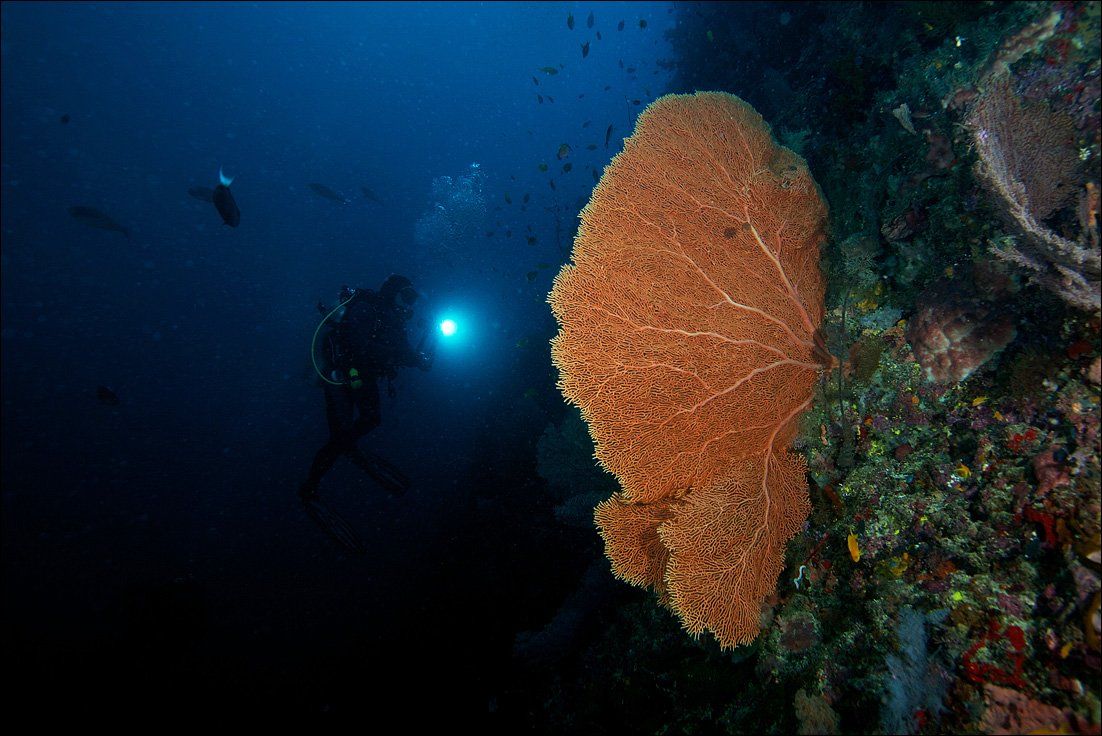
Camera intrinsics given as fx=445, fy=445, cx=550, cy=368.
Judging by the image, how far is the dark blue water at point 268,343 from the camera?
1251cm

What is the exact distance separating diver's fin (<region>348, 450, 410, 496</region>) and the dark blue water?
7.91 feet

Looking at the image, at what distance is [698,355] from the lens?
3490 millimetres

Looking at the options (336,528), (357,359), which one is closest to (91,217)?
(357,359)

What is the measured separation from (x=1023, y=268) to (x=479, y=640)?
10432 millimetres

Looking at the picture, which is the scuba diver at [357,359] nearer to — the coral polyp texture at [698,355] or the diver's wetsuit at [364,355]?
the diver's wetsuit at [364,355]

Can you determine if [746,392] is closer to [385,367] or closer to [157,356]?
[385,367]

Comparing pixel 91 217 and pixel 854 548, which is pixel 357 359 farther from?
pixel 91 217

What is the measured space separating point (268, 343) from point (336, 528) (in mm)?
55984

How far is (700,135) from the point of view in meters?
4.00

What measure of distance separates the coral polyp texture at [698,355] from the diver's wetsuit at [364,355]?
582 centimetres

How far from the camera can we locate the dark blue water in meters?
12.5

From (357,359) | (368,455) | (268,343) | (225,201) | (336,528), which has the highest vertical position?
(268,343)

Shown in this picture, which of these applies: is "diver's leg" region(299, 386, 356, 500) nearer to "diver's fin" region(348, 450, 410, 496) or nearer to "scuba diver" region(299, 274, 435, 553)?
"scuba diver" region(299, 274, 435, 553)

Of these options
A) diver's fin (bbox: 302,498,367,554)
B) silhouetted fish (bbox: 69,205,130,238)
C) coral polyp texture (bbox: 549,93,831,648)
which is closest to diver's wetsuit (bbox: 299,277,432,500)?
diver's fin (bbox: 302,498,367,554)
